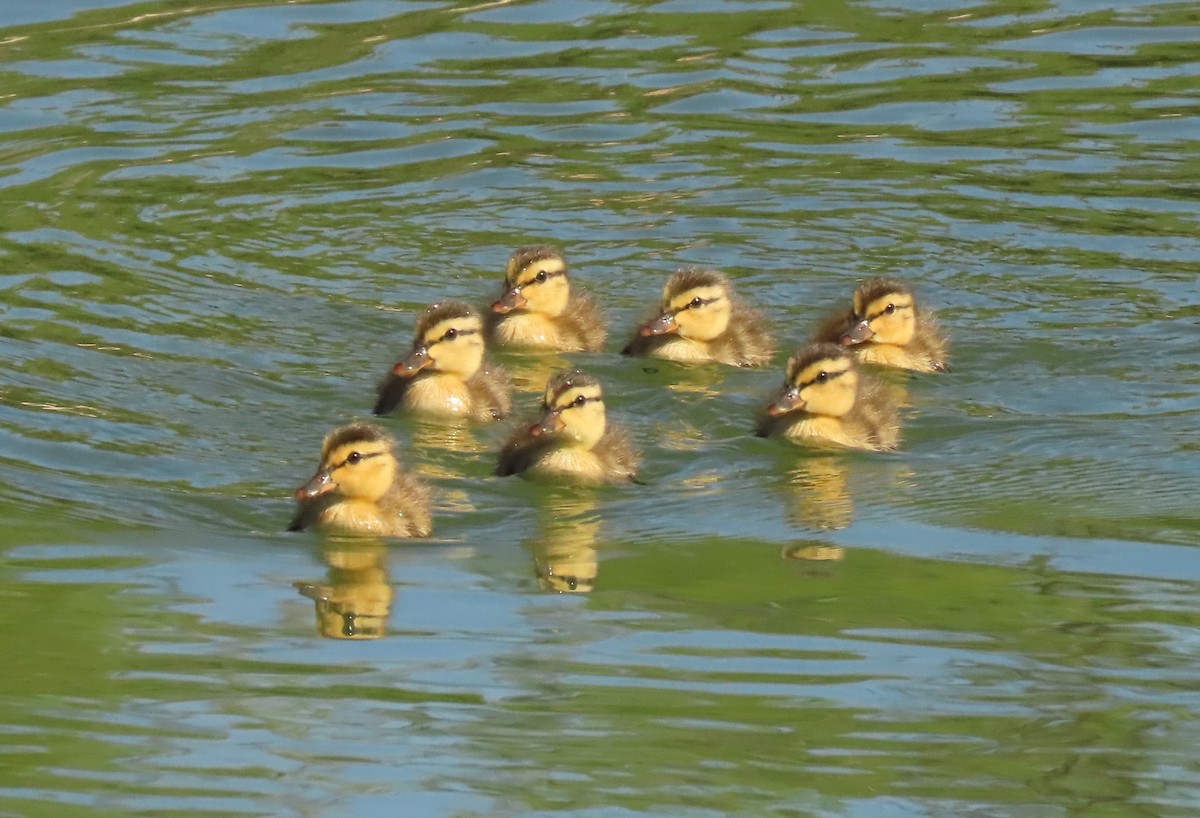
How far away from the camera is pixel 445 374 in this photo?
7816 mm

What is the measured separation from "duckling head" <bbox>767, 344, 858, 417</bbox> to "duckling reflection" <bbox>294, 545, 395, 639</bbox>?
5.83ft

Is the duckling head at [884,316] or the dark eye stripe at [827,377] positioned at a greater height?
the duckling head at [884,316]

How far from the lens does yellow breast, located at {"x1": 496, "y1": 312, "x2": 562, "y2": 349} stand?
28.6 feet

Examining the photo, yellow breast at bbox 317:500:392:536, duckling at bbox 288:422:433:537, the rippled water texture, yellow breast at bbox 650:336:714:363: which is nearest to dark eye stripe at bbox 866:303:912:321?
the rippled water texture

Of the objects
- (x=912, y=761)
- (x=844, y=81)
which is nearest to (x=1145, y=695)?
(x=912, y=761)

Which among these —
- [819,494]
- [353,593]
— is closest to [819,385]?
[819,494]

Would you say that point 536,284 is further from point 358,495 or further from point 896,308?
point 358,495

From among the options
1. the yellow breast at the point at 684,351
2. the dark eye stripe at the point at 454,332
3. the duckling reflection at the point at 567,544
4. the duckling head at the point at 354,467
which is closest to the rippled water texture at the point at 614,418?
the duckling reflection at the point at 567,544

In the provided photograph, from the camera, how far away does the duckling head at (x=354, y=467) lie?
6301 mm

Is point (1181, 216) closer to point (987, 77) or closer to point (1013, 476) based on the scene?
point (987, 77)

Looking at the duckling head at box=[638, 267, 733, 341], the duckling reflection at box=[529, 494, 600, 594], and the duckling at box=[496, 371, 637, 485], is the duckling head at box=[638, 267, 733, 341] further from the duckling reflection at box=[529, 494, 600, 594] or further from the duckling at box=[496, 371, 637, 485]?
the duckling reflection at box=[529, 494, 600, 594]

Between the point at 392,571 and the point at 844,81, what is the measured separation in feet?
21.2

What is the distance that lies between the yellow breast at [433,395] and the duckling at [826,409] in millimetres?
1074

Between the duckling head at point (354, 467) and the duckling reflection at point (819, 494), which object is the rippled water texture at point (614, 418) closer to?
the duckling reflection at point (819, 494)
